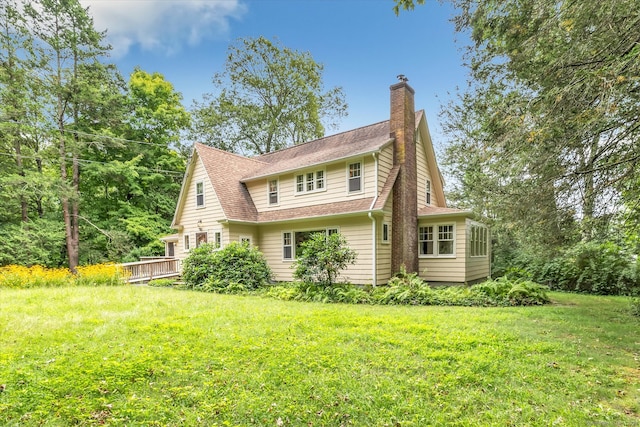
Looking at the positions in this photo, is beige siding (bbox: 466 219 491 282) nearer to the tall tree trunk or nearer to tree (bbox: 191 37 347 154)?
tree (bbox: 191 37 347 154)

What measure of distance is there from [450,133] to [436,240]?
1041cm

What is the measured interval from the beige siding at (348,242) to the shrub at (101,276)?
20.8 feet

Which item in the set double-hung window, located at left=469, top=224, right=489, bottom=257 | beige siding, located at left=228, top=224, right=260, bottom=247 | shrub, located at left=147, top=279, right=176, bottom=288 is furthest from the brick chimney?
shrub, located at left=147, top=279, right=176, bottom=288

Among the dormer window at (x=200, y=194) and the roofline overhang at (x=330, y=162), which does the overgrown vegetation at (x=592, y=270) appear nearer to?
the roofline overhang at (x=330, y=162)

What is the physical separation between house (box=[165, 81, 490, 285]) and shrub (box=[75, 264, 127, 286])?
401 cm

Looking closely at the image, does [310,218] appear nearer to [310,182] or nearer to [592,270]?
[310,182]

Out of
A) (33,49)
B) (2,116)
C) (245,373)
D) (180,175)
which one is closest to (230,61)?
(180,175)

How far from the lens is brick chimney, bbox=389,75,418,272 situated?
498 inches

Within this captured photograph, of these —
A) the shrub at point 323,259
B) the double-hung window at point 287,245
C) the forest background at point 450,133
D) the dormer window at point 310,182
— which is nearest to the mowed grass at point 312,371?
the forest background at point 450,133

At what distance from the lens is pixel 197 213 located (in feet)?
54.6

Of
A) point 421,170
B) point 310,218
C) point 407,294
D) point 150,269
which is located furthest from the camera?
point 150,269

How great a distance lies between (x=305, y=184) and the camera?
14.8 metres

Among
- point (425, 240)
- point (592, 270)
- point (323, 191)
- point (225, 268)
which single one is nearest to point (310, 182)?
point (323, 191)

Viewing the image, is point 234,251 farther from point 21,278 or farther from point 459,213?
point 459,213
